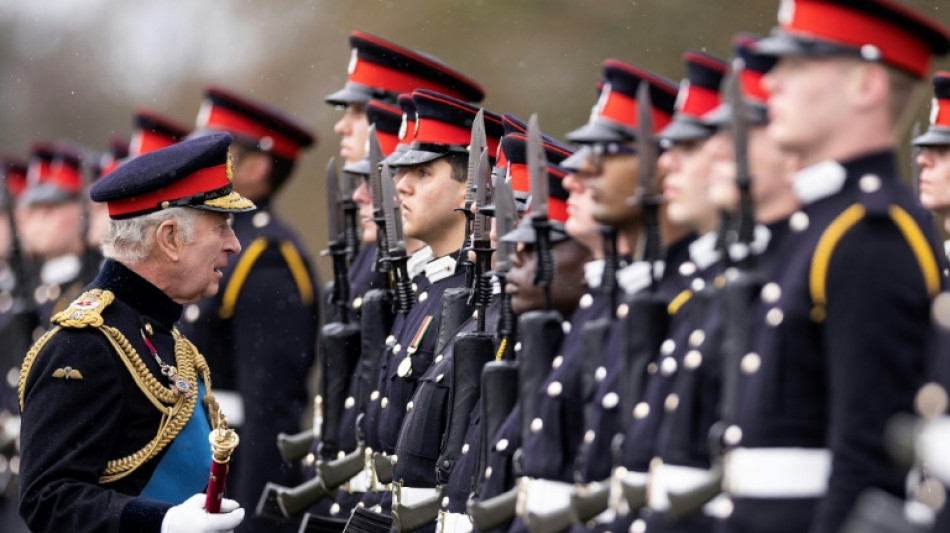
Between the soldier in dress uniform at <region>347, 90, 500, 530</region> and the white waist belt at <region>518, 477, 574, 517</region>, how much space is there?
5.40ft

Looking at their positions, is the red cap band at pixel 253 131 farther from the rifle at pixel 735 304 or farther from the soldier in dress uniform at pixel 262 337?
the rifle at pixel 735 304

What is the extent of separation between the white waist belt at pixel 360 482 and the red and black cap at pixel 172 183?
1.82 metres

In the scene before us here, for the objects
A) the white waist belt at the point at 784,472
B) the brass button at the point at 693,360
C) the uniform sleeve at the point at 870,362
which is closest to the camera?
the uniform sleeve at the point at 870,362

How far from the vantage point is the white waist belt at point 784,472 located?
14.1 ft

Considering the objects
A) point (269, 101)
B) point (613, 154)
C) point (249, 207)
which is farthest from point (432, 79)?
point (269, 101)

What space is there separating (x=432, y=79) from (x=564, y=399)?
128 inches

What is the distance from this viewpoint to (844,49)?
4.39 metres

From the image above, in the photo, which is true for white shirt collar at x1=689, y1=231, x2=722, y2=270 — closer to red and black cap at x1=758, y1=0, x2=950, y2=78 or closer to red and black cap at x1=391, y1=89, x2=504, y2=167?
red and black cap at x1=758, y1=0, x2=950, y2=78

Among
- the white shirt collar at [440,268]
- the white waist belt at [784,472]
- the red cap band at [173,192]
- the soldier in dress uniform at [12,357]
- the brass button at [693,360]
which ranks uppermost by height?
the red cap band at [173,192]

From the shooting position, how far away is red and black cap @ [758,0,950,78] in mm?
4379

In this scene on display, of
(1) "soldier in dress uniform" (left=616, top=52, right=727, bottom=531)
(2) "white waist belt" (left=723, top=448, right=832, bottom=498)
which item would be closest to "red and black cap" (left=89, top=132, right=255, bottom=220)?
(1) "soldier in dress uniform" (left=616, top=52, right=727, bottom=531)

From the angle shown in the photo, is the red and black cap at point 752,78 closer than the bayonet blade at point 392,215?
Yes

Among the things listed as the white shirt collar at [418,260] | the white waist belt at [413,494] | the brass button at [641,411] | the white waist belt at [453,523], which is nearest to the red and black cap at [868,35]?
the brass button at [641,411]

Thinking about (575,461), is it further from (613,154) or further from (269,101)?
(269,101)
